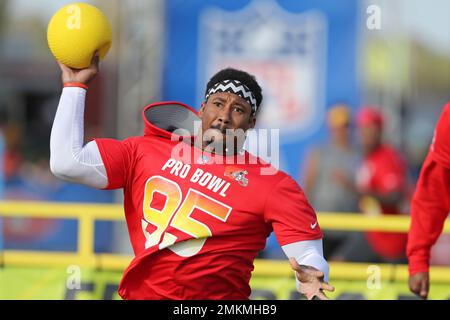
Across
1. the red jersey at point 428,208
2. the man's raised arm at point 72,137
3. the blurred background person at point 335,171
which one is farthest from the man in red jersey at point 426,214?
the blurred background person at point 335,171

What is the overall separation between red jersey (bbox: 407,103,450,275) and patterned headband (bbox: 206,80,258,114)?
1.37 m

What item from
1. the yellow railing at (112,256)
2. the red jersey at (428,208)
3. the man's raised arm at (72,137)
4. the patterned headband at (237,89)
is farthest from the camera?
the yellow railing at (112,256)

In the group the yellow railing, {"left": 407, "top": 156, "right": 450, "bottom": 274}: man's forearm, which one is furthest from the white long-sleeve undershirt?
the yellow railing

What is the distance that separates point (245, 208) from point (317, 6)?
256 inches

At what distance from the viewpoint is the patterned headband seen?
14.7ft

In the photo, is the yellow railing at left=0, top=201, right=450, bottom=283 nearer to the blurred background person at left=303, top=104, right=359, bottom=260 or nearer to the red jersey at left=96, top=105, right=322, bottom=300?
the blurred background person at left=303, top=104, right=359, bottom=260

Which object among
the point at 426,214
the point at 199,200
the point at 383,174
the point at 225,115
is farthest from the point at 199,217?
the point at 383,174

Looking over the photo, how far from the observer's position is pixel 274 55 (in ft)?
34.7

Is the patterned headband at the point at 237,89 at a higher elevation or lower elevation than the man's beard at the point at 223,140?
higher

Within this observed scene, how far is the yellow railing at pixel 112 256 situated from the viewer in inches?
266

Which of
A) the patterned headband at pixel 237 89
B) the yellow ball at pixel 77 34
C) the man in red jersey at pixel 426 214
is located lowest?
the man in red jersey at pixel 426 214

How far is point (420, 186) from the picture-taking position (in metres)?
5.48

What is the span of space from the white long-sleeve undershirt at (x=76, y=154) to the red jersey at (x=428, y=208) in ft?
4.59

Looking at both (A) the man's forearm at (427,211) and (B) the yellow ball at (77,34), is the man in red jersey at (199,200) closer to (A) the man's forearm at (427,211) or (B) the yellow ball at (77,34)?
(B) the yellow ball at (77,34)
